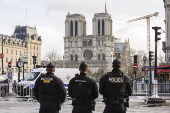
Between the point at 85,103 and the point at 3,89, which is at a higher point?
the point at 85,103

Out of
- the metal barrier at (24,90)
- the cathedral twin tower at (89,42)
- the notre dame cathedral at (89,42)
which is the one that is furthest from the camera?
the cathedral twin tower at (89,42)

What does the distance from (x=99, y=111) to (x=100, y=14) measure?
5904 inches

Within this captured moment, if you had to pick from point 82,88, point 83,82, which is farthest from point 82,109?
point 83,82

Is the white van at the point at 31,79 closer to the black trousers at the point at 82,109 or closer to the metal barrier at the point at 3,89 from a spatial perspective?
the metal barrier at the point at 3,89

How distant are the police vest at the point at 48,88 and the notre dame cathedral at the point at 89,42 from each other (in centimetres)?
15144

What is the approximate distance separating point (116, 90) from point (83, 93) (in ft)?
2.50

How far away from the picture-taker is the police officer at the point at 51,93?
918cm

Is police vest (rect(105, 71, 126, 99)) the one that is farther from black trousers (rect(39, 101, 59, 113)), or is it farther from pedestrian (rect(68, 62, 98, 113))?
black trousers (rect(39, 101, 59, 113))

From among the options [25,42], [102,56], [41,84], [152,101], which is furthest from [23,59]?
[102,56]

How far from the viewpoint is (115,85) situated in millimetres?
8938

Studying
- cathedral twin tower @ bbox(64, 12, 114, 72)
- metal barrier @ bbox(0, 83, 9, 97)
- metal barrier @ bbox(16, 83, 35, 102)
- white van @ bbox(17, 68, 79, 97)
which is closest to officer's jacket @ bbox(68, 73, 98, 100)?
white van @ bbox(17, 68, 79, 97)

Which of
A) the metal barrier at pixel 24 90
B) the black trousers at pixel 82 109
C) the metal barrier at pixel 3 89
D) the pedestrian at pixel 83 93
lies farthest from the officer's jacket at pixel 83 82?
the metal barrier at pixel 3 89

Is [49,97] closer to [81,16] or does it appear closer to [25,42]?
[25,42]

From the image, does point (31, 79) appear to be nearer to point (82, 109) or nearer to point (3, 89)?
point (3, 89)
